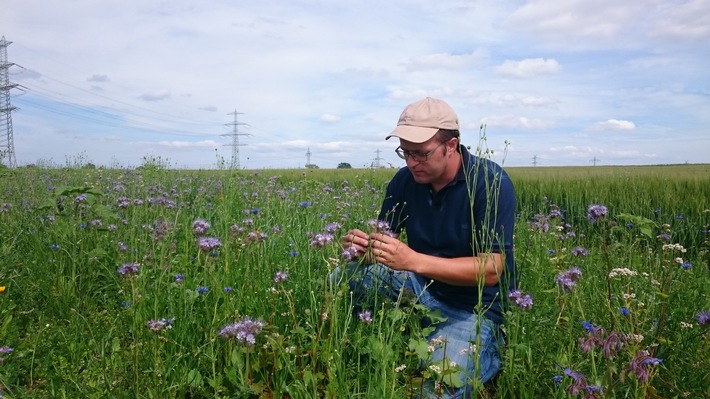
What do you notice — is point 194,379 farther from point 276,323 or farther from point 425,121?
point 425,121

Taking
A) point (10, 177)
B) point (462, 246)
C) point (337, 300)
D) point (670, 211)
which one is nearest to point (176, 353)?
point (337, 300)

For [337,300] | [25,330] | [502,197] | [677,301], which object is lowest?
[25,330]

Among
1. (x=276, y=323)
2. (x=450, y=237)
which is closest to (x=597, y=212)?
(x=450, y=237)

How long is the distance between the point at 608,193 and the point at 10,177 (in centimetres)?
980

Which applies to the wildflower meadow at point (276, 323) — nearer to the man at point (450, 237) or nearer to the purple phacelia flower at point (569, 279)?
the purple phacelia flower at point (569, 279)

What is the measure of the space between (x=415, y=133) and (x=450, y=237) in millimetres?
687

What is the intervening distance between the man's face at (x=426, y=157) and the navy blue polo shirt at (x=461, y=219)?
0.43ft

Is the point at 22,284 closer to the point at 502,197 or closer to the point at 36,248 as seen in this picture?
the point at 36,248

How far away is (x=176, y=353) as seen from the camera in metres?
2.44

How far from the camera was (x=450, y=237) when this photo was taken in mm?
2979

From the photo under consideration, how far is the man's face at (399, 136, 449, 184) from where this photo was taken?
2.75 m

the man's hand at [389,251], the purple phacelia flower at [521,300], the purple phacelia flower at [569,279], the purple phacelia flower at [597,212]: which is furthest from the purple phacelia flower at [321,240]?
the purple phacelia flower at [597,212]

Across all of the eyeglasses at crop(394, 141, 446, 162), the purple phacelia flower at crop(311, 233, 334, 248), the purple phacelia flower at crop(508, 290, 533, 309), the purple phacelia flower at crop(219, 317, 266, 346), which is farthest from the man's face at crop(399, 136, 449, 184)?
the purple phacelia flower at crop(219, 317, 266, 346)

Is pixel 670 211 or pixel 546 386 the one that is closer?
pixel 546 386
